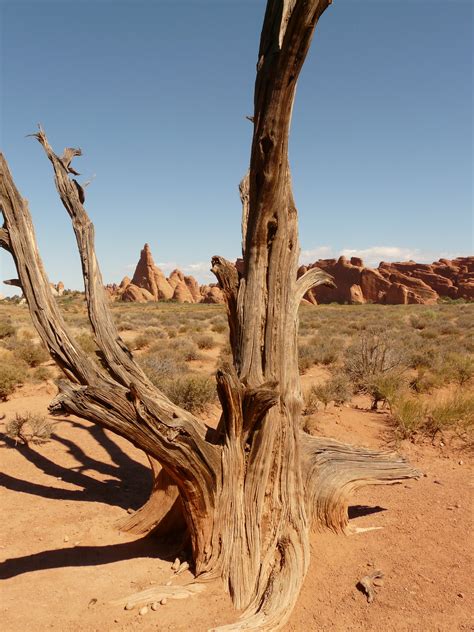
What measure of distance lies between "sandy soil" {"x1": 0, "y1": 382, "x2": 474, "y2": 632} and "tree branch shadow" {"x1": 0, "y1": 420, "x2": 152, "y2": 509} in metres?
0.02

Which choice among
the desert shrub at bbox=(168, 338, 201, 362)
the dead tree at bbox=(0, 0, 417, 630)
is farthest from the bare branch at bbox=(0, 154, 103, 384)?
the desert shrub at bbox=(168, 338, 201, 362)

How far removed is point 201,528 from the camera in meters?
3.38

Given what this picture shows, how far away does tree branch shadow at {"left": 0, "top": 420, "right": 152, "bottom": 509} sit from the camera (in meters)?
5.09

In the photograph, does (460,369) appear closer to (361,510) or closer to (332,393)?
(332,393)

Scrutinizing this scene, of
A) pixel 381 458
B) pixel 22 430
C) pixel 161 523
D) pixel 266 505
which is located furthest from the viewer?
pixel 22 430

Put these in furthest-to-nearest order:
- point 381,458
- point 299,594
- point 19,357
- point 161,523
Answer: point 19,357, point 381,458, point 161,523, point 299,594

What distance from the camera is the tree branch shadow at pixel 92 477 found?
16.7 feet

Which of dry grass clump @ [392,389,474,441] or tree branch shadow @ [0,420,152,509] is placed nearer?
tree branch shadow @ [0,420,152,509]

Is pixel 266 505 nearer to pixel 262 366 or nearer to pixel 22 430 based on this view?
pixel 262 366

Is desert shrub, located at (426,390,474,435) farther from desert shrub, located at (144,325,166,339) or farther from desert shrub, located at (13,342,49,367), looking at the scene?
desert shrub, located at (144,325,166,339)

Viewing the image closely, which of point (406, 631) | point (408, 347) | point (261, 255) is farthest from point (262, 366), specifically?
point (408, 347)

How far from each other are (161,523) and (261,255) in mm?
2783

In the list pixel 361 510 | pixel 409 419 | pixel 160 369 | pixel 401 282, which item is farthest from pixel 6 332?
pixel 401 282

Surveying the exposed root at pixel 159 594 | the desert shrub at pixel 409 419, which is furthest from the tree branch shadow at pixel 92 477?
the desert shrub at pixel 409 419
